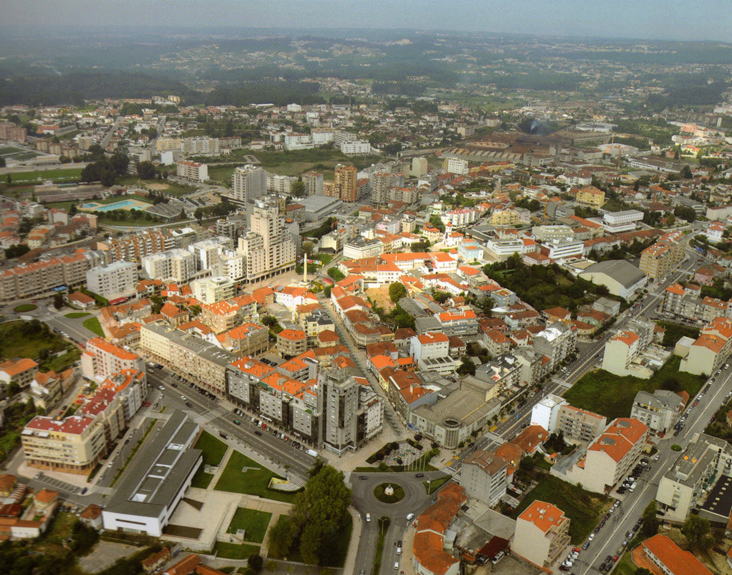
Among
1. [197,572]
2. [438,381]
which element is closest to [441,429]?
[438,381]

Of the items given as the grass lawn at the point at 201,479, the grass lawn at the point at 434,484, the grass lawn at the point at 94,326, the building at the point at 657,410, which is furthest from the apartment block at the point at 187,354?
the building at the point at 657,410

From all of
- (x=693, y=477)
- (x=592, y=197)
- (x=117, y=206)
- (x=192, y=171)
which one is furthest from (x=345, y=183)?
(x=693, y=477)

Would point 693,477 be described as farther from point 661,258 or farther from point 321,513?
point 661,258

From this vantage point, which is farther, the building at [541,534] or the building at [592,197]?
the building at [592,197]

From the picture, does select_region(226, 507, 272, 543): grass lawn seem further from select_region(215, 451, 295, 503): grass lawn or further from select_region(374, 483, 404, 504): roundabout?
select_region(374, 483, 404, 504): roundabout

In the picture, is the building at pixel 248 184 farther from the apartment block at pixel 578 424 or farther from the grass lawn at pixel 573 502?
the grass lawn at pixel 573 502

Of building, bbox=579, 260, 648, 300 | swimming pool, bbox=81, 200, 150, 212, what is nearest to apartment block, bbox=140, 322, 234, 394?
building, bbox=579, 260, 648, 300
